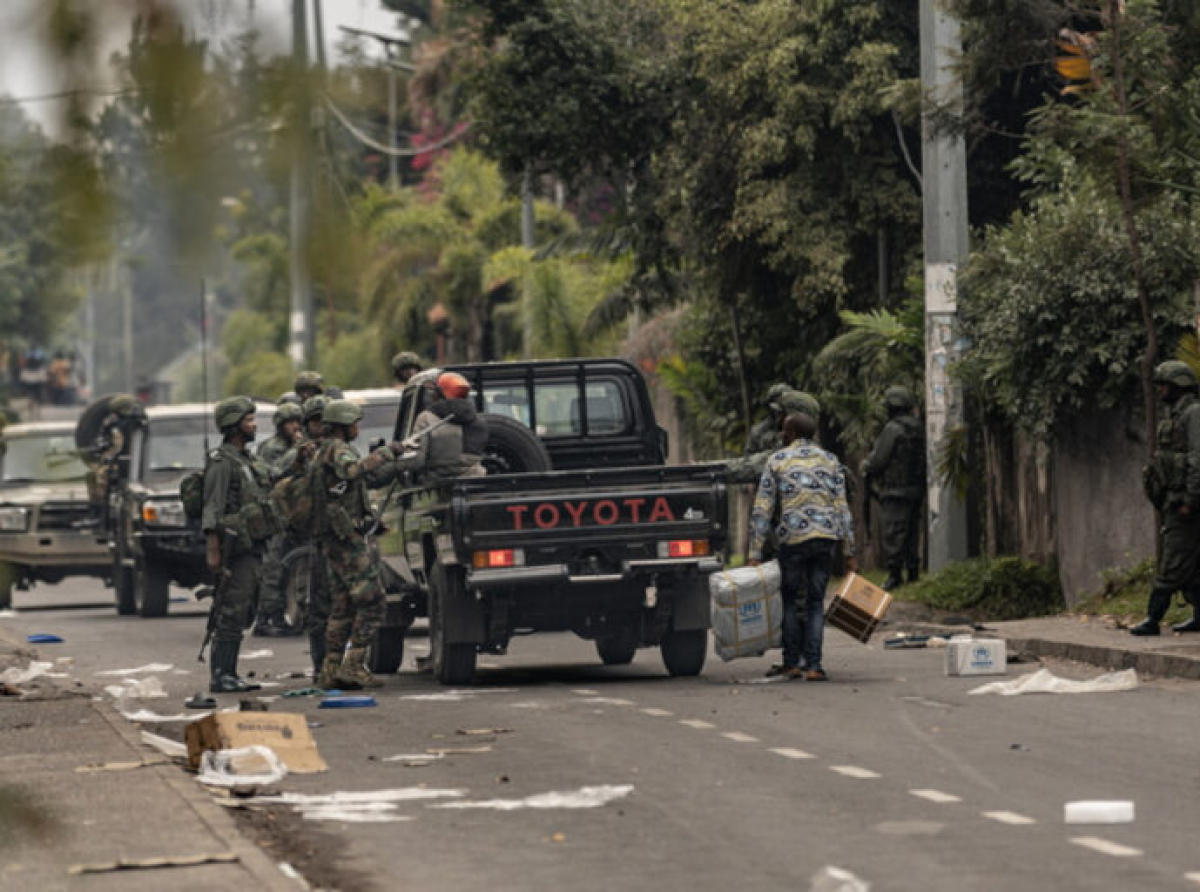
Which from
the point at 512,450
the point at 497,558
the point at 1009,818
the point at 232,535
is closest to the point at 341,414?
the point at 232,535

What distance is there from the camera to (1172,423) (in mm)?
15898

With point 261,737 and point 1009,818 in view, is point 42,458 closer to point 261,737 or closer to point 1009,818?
point 1009,818

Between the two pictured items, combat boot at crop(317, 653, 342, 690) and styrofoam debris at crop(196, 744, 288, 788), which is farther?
combat boot at crop(317, 653, 342, 690)

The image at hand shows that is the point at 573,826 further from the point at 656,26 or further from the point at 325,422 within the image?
the point at 656,26

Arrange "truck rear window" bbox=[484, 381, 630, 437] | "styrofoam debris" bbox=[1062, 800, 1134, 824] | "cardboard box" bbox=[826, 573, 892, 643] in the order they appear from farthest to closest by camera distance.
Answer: "truck rear window" bbox=[484, 381, 630, 437]
"cardboard box" bbox=[826, 573, 892, 643]
"styrofoam debris" bbox=[1062, 800, 1134, 824]

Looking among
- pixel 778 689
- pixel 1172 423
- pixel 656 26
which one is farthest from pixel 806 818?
pixel 656 26

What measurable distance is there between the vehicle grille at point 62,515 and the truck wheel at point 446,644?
12.4 metres

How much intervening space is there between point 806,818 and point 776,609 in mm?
6184

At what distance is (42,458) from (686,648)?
12670mm

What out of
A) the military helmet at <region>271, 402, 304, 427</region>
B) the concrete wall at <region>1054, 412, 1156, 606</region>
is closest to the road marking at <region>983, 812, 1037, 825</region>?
the military helmet at <region>271, 402, 304, 427</region>

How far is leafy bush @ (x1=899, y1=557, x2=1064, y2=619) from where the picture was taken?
846 inches

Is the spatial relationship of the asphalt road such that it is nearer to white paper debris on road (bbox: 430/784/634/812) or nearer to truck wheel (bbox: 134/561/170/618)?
white paper debris on road (bbox: 430/784/634/812)

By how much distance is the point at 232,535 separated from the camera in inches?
607

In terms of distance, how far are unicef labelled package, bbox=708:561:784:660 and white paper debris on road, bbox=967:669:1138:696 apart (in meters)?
1.44
